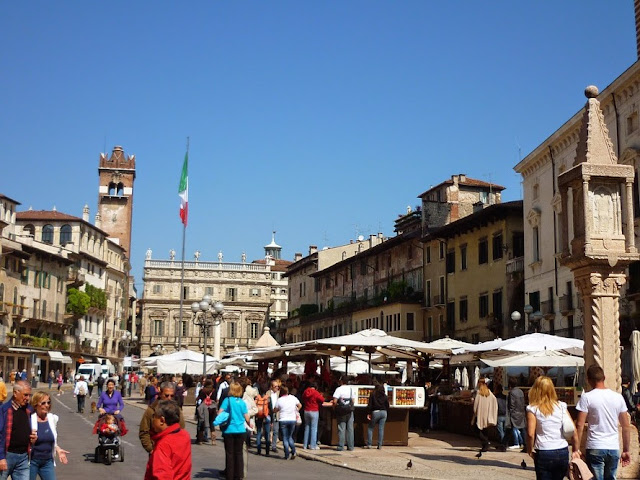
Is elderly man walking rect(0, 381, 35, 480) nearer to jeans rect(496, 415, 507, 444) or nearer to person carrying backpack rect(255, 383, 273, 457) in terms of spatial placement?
person carrying backpack rect(255, 383, 273, 457)

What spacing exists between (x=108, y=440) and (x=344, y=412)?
532 centimetres

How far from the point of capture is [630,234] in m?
14.5

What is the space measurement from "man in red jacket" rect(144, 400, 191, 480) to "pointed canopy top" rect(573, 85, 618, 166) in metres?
9.91

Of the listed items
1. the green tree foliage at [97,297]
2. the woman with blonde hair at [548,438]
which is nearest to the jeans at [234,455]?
the woman with blonde hair at [548,438]

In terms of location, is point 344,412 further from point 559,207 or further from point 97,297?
point 97,297

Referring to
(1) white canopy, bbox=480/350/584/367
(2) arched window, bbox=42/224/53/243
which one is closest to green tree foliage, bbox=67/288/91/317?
(2) arched window, bbox=42/224/53/243

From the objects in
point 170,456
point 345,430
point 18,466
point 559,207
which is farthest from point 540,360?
point 559,207

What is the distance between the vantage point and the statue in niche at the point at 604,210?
1462 centimetres

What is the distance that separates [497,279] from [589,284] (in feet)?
105

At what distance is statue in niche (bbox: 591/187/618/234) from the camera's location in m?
14.6

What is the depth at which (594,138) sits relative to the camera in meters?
14.9

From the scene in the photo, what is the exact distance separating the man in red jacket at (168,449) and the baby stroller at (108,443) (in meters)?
10.3

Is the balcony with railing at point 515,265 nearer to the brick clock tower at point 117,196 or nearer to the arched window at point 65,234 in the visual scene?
the arched window at point 65,234

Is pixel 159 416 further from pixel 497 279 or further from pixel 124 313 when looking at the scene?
pixel 124 313
